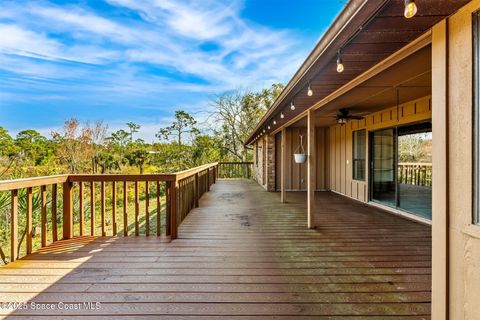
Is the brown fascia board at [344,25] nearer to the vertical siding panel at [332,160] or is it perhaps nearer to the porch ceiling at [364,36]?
the porch ceiling at [364,36]

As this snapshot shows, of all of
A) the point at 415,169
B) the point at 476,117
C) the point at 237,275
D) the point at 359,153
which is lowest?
the point at 237,275

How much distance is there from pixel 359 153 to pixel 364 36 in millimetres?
5876

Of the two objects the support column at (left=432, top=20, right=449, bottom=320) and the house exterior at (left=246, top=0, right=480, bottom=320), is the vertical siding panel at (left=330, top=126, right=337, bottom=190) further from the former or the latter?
the support column at (left=432, top=20, right=449, bottom=320)

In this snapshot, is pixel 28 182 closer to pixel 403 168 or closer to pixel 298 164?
pixel 403 168

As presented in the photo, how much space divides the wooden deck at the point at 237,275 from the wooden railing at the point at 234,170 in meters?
10.8

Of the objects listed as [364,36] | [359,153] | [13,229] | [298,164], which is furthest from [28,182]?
[298,164]

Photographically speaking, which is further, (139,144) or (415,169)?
(139,144)

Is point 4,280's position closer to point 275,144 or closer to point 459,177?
point 459,177

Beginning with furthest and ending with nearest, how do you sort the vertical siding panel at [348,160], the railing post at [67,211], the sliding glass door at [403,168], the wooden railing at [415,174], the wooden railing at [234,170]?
the wooden railing at [234,170]
the vertical siding panel at [348,160]
the sliding glass door at [403,168]
the wooden railing at [415,174]
the railing post at [67,211]

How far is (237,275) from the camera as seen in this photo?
2.64 m

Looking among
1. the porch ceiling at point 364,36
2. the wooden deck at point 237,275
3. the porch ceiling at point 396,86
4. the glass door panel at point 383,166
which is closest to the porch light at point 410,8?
the porch ceiling at point 364,36

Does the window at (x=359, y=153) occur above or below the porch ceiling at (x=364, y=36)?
below

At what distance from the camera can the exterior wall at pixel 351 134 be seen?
193 inches

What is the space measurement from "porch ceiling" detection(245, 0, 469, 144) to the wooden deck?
2.18 meters
